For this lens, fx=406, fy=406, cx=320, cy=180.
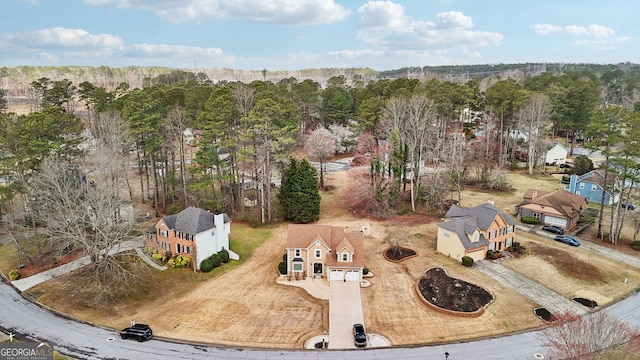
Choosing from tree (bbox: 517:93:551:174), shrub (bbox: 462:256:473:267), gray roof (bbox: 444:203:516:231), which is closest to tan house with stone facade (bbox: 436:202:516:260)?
gray roof (bbox: 444:203:516:231)

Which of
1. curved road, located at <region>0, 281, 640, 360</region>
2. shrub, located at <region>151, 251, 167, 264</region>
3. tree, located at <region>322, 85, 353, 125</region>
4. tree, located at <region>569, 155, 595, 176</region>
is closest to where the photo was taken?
curved road, located at <region>0, 281, 640, 360</region>

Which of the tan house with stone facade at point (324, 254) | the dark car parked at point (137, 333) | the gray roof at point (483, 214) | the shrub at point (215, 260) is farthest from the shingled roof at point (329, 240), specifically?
the dark car parked at point (137, 333)

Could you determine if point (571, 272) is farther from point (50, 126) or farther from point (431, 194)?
point (50, 126)

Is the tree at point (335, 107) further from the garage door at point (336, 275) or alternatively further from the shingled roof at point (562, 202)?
the garage door at point (336, 275)

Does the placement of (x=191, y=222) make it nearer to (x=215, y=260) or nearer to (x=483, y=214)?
(x=215, y=260)

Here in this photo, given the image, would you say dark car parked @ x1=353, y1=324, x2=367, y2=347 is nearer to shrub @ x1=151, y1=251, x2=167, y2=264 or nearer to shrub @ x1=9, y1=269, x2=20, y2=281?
shrub @ x1=151, y1=251, x2=167, y2=264

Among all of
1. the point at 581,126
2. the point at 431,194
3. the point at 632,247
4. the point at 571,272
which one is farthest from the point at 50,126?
the point at 581,126
